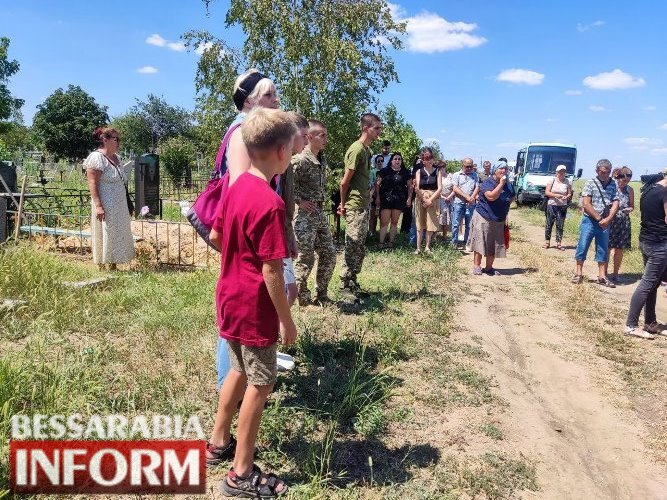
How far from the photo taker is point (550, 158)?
67.6 feet

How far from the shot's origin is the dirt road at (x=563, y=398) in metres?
2.86

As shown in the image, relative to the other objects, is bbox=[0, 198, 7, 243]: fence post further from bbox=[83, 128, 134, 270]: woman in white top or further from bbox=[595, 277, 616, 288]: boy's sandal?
bbox=[595, 277, 616, 288]: boy's sandal

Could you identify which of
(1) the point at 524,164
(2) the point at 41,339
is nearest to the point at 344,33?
(2) the point at 41,339

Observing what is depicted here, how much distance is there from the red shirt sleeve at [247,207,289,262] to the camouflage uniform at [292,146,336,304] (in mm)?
2512

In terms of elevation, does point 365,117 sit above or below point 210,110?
below

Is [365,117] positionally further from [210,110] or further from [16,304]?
[210,110]

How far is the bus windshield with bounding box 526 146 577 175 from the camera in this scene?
20.5 meters

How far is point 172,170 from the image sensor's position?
2433cm

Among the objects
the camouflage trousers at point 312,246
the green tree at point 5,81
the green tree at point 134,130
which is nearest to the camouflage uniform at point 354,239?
the camouflage trousers at point 312,246

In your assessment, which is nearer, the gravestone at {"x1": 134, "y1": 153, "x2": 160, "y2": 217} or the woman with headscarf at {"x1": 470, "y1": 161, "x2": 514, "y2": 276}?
the woman with headscarf at {"x1": 470, "y1": 161, "x2": 514, "y2": 276}

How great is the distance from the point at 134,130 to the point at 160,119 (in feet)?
13.2

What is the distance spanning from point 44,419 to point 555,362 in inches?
156

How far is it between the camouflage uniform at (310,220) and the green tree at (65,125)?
46.9 metres

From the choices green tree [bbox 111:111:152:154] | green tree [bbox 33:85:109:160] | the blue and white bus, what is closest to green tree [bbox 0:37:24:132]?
green tree [bbox 33:85:109:160]
